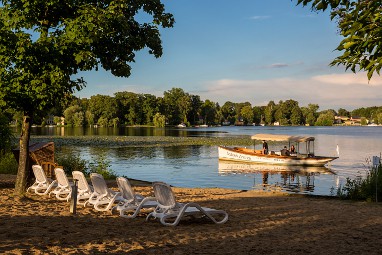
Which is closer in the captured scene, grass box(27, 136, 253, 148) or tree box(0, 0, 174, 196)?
tree box(0, 0, 174, 196)

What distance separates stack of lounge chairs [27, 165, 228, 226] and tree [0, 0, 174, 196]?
217 cm

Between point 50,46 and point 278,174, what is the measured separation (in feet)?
87.1

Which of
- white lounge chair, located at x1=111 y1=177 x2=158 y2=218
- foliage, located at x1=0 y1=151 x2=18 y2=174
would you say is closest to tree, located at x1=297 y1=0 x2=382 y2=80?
white lounge chair, located at x1=111 y1=177 x2=158 y2=218

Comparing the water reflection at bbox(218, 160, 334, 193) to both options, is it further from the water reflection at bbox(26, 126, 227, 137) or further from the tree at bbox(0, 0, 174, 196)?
the water reflection at bbox(26, 126, 227, 137)

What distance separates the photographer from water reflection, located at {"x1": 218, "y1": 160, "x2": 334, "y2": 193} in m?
27.4

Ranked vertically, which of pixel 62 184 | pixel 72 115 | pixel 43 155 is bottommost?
pixel 62 184

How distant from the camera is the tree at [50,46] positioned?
10.9m

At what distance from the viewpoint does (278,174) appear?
34.7m

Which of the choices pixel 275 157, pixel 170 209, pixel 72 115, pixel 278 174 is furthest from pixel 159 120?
pixel 170 209

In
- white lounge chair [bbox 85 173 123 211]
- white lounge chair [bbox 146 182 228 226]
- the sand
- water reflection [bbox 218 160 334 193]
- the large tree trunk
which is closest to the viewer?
the sand

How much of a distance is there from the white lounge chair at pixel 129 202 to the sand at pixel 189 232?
242 millimetres

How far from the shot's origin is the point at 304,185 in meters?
28.7

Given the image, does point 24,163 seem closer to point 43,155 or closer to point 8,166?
point 43,155

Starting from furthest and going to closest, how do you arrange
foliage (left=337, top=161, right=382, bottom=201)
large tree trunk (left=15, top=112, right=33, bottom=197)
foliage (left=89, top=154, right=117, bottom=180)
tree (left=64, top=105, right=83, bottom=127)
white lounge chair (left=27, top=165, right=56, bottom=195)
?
tree (left=64, top=105, right=83, bottom=127) < foliage (left=89, top=154, right=117, bottom=180) < foliage (left=337, top=161, right=382, bottom=201) < white lounge chair (left=27, top=165, right=56, bottom=195) < large tree trunk (left=15, top=112, right=33, bottom=197)
